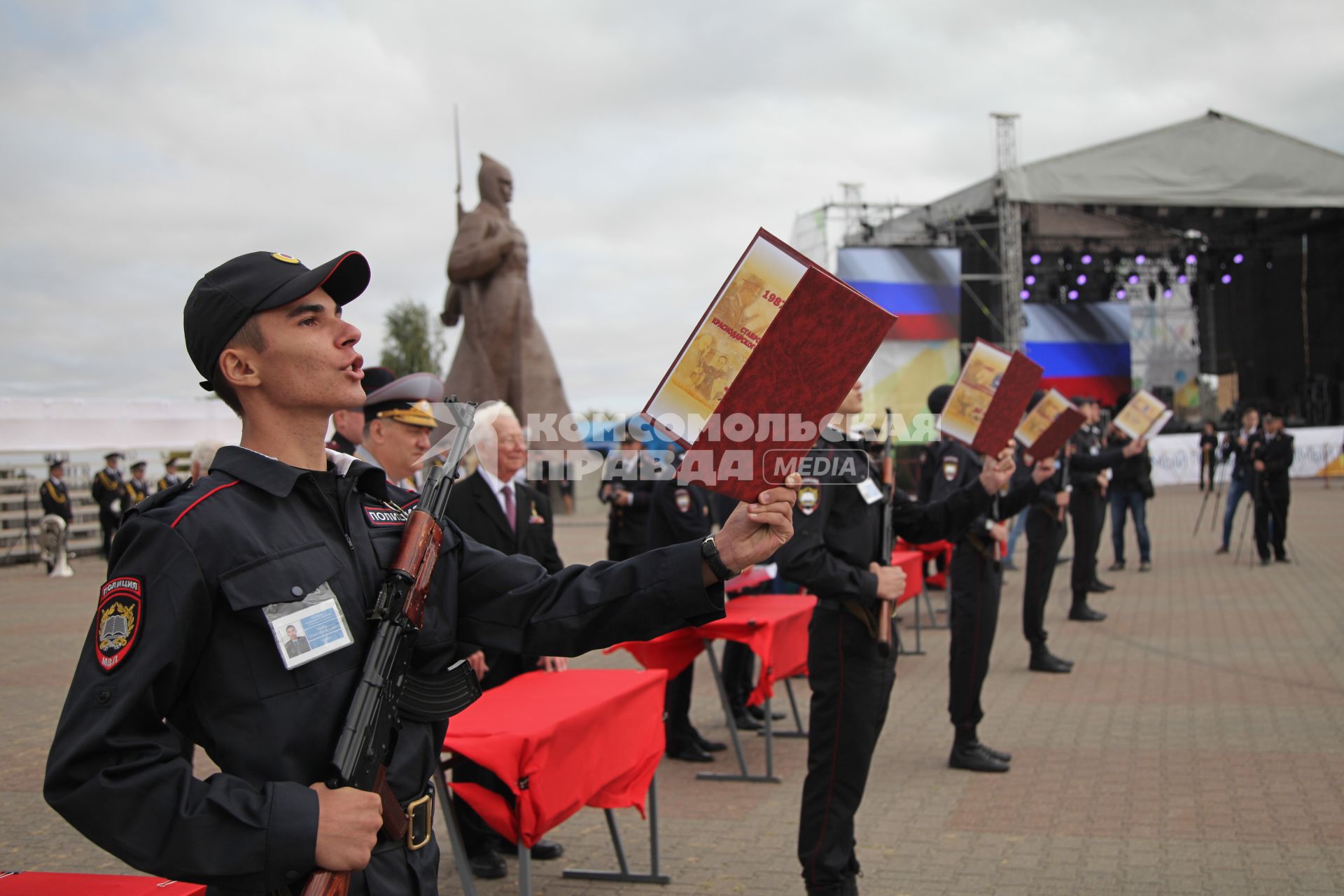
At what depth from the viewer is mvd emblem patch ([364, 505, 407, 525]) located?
204cm

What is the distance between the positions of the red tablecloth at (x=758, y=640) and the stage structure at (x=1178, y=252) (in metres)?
18.5

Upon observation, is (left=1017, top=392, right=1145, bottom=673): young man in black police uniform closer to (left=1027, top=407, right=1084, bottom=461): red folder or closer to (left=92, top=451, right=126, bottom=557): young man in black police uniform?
(left=1027, top=407, right=1084, bottom=461): red folder

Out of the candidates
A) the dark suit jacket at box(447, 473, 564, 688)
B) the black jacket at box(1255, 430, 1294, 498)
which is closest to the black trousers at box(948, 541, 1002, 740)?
the dark suit jacket at box(447, 473, 564, 688)

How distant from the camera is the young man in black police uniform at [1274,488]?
1413 centimetres

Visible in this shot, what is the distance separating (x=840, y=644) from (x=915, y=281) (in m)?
21.4

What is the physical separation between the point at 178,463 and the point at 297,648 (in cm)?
2460

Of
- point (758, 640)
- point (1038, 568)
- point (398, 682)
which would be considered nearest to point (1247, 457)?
point (1038, 568)

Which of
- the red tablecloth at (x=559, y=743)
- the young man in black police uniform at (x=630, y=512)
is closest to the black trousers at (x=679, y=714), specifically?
the young man in black police uniform at (x=630, y=512)

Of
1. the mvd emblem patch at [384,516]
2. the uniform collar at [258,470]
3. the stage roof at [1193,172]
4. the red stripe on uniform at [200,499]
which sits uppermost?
the stage roof at [1193,172]

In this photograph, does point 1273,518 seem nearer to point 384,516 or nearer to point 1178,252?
point 384,516

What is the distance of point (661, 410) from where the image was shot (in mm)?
2145

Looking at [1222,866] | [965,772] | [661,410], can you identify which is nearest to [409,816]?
[661,410]

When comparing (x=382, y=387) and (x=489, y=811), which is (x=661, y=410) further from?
(x=382, y=387)

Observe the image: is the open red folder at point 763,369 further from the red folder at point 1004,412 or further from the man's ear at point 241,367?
the red folder at point 1004,412
